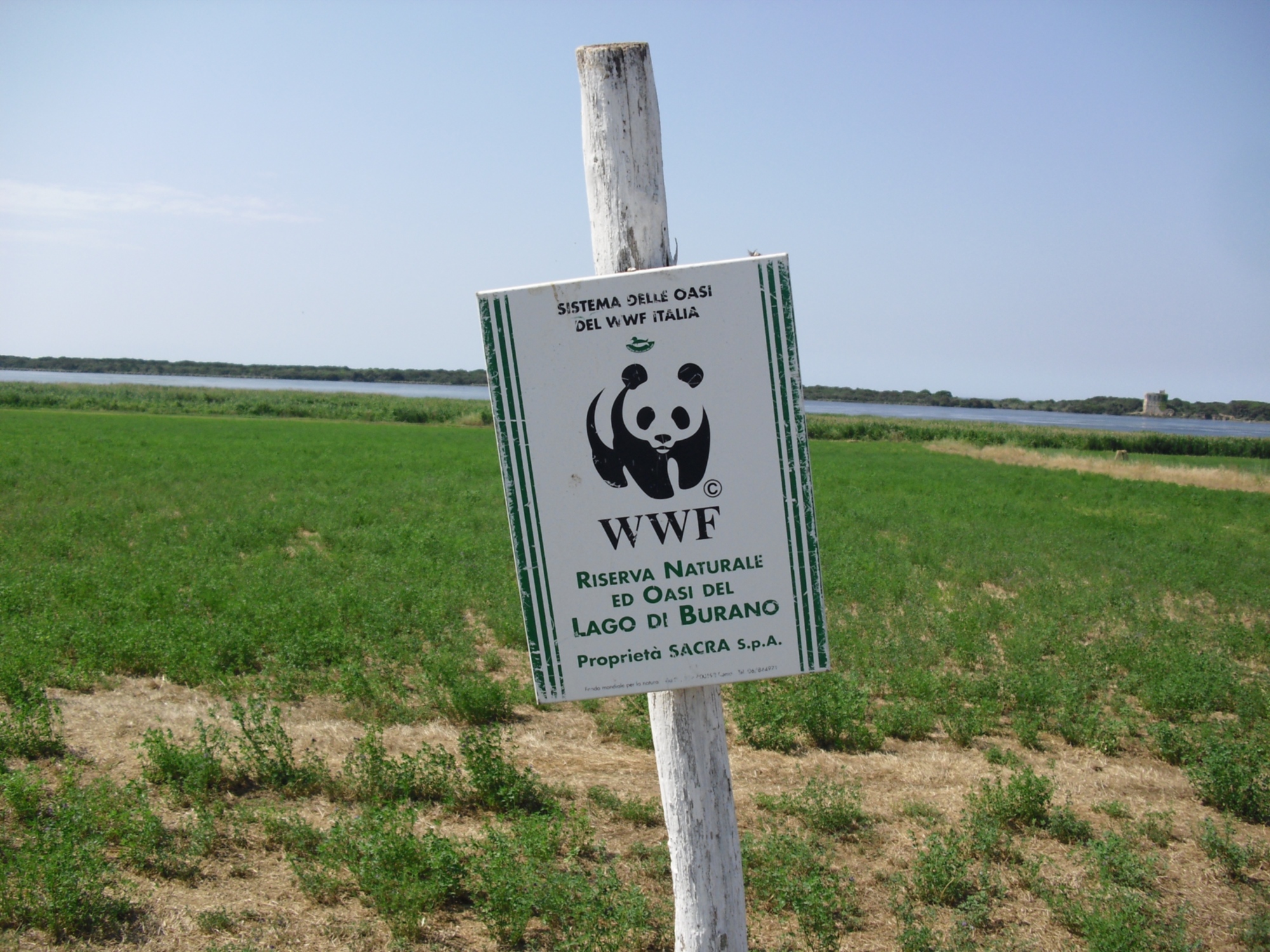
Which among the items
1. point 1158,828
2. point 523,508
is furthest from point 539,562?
point 1158,828

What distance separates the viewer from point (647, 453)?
8.27 feet

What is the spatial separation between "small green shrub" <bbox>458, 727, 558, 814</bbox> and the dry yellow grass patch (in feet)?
111

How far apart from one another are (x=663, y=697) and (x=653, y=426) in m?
0.94

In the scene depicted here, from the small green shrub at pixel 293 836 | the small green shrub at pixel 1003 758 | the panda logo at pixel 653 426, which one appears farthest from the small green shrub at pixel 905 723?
the panda logo at pixel 653 426

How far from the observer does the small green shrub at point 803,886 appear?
3.91m

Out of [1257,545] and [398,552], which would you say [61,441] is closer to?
[398,552]

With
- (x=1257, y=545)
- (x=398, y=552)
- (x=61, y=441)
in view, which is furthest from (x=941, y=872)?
(x=61, y=441)

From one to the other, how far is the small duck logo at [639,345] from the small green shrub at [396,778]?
144 inches

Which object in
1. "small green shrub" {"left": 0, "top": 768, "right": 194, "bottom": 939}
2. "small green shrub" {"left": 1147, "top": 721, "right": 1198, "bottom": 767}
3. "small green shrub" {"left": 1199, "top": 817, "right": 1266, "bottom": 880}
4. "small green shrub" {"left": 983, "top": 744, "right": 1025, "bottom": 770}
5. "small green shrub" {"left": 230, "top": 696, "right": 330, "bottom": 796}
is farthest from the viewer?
"small green shrub" {"left": 1147, "top": 721, "right": 1198, "bottom": 767}

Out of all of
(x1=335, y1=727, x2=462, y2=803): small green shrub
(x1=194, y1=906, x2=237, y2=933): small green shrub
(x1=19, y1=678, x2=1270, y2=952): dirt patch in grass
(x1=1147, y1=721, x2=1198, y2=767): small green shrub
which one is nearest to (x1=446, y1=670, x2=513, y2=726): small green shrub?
(x1=19, y1=678, x2=1270, y2=952): dirt patch in grass

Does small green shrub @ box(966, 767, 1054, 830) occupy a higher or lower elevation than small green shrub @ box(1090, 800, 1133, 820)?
higher

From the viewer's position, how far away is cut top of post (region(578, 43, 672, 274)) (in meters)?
2.64

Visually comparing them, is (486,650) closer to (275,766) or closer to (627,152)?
(275,766)

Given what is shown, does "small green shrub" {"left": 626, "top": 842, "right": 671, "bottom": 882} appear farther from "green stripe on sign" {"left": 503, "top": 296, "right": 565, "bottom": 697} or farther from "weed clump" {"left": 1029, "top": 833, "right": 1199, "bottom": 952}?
"green stripe on sign" {"left": 503, "top": 296, "right": 565, "bottom": 697}
